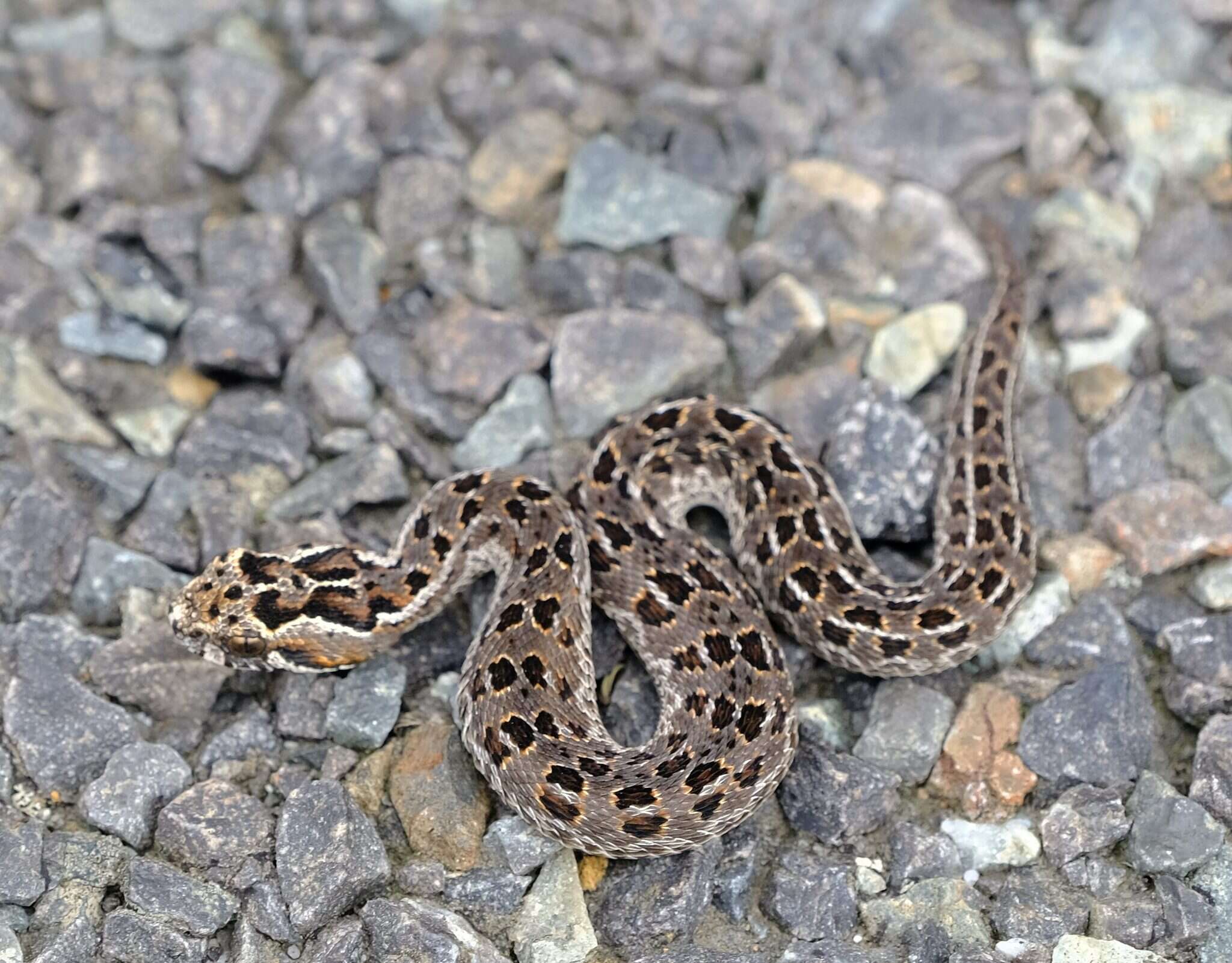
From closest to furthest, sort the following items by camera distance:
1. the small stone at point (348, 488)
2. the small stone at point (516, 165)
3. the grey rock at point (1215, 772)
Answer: the grey rock at point (1215, 772), the small stone at point (348, 488), the small stone at point (516, 165)

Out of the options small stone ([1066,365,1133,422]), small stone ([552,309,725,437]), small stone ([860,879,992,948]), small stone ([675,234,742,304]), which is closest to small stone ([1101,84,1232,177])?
small stone ([1066,365,1133,422])

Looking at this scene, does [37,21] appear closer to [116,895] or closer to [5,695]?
[5,695]

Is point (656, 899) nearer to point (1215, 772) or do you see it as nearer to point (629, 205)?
point (1215, 772)

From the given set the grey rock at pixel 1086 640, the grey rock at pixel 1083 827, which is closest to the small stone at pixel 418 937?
the grey rock at pixel 1083 827

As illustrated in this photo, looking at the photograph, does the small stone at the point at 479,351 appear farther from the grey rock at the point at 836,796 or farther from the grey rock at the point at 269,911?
the grey rock at the point at 269,911

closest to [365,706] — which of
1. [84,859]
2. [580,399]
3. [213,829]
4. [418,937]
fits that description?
[213,829]
